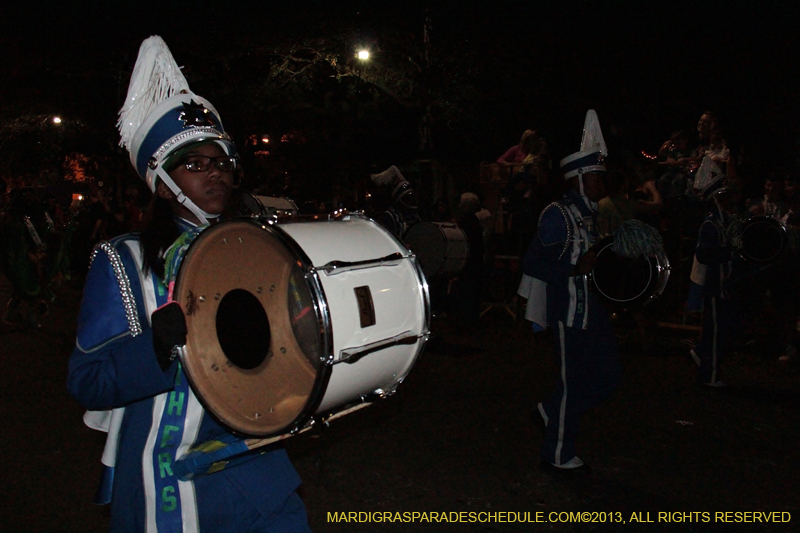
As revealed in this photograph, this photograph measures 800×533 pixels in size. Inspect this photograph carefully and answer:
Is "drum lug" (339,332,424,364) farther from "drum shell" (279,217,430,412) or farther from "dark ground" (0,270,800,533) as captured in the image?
"dark ground" (0,270,800,533)

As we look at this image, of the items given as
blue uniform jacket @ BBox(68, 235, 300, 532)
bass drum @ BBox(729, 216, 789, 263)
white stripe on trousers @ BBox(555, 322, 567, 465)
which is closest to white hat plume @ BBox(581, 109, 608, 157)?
white stripe on trousers @ BBox(555, 322, 567, 465)

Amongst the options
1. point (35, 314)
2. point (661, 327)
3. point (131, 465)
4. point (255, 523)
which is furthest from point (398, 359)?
point (35, 314)

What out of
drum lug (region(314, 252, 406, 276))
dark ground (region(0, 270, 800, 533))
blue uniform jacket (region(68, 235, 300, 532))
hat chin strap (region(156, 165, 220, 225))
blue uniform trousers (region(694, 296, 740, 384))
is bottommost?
dark ground (region(0, 270, 800, 533))

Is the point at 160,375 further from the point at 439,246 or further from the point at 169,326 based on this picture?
the point at 439,246

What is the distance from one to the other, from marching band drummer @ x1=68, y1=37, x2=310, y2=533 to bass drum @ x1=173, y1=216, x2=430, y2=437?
5.0 inches

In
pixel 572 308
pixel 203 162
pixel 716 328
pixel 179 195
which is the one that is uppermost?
pixel 203 162

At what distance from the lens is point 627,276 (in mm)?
4426

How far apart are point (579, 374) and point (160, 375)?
3.31m

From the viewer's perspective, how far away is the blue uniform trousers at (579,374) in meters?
4.60

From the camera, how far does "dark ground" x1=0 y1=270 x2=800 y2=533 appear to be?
4418mm

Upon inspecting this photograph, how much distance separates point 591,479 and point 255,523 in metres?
3.29

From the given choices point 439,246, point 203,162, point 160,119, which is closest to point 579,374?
point 203,162

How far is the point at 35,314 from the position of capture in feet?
33.7

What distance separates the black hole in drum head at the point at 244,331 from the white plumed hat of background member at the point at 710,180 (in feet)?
20.5
